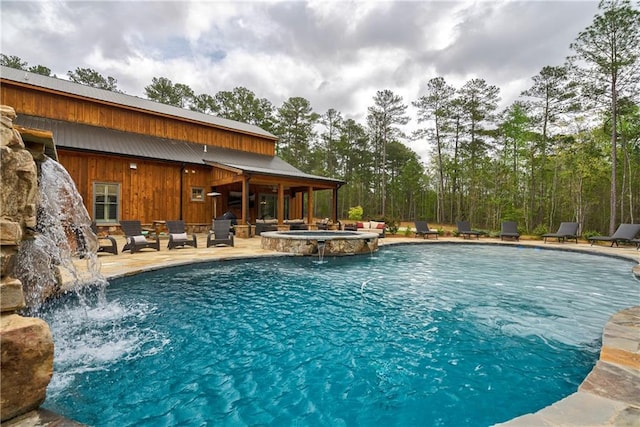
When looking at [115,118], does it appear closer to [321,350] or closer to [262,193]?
[262,193]

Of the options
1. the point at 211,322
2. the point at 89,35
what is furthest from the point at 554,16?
the point at 89,35

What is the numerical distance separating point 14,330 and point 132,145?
14076 mm

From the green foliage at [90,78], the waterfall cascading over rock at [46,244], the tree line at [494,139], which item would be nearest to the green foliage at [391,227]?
the tree line at [494,139]

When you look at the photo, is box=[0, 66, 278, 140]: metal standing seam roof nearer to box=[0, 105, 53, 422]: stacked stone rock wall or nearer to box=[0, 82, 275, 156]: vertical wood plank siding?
box=[0, 82, 275, 156]: vertical wood plank siding

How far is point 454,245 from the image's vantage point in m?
12.9

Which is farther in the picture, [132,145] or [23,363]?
[132,145]

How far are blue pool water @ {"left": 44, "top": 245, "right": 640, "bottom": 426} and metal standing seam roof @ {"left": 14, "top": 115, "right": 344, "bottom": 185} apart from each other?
8340 mm

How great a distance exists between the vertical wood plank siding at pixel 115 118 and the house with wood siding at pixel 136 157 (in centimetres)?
4

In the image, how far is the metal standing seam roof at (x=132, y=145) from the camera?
11.8m

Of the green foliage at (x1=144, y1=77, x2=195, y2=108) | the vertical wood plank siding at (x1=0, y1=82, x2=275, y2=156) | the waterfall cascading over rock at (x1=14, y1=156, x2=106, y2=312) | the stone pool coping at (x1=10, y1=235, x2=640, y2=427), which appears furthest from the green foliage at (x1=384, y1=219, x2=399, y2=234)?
the green foliage at (x1=144, y1=77, x2=195, y2=108)

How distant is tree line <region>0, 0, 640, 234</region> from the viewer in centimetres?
1398

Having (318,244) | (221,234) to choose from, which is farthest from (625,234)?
(221,234)

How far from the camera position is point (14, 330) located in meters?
1.67

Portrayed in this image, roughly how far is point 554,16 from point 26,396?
15637 millimetres
